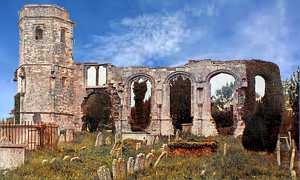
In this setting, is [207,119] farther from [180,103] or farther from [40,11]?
[40,11]

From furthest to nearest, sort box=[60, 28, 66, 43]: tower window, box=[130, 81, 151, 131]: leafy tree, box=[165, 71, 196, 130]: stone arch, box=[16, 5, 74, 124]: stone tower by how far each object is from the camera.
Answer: box=[165, 71, 196, 130]: stone arch < box=[130, 81, 151, 131]: leafy tree < box=[60, 28, 66, 43]: tower window < box=[16, 5, 74, 124]: stone tower

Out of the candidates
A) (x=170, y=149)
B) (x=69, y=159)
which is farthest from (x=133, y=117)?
(x=69, y=159)

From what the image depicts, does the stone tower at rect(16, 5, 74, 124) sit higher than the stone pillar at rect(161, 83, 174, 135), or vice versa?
the stone tower at rect(16, 5, 74, 124)

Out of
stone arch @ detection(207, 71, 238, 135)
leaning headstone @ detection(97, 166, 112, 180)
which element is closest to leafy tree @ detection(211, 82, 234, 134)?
stone arch @ detection(207, 71, 238, 135)

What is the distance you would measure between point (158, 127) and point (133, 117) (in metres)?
3.75

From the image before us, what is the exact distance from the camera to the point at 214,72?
38.4 metres

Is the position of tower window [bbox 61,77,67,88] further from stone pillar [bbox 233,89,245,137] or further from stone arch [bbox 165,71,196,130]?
stone pillar [bbox 233,89,245,137]

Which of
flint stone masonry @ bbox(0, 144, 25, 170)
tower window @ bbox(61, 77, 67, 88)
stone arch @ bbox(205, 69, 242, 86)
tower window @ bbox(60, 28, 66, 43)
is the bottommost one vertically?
flint stone masonry @ bbox(0, 144, 25, 170)

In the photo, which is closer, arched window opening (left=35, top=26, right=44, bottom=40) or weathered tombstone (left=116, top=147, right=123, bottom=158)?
weathered tombstone (left=116, top=147, right=123, bottom=158)

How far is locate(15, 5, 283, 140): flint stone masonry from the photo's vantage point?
120ft

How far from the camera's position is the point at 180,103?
47406 millimetres

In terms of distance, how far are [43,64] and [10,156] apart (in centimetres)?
2057

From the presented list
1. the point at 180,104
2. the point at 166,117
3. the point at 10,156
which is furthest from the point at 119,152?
the point at 180,104

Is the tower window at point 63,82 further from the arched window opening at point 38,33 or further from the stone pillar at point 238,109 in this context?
the stone pillar at point 238,109
